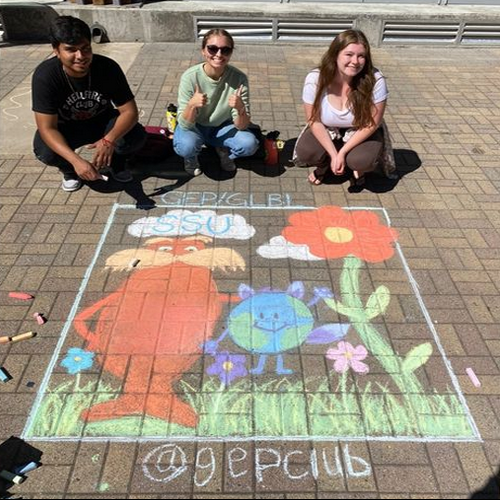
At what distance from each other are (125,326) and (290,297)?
3.80ft

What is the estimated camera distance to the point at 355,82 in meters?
4.11

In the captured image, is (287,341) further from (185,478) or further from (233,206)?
(233,206)

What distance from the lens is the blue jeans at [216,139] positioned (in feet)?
14.4

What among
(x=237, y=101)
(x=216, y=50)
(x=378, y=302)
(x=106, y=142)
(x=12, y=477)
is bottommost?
(x=378, y=302)

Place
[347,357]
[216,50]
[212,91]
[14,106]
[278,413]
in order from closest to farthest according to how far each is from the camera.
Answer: [278,413]
[347,357]
[216,50]
[212,91]
[14,106]

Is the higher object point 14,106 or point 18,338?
point 18,338

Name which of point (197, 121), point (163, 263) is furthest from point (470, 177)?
point (163, 263)

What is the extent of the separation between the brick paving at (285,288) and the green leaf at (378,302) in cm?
7

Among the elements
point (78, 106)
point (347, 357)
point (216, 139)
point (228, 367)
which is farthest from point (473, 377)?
point (78, 106)

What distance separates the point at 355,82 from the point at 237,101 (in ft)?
3.45

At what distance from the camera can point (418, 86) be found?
702 centimetres

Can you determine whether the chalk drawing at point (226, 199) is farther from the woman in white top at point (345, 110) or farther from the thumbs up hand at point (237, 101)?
the thumbs up hand at point (237, 101)

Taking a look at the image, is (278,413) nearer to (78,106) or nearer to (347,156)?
(347,156)

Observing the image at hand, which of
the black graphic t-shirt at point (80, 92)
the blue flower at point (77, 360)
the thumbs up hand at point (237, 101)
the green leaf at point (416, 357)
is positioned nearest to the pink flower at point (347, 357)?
the green leaf at point (416, 357)
